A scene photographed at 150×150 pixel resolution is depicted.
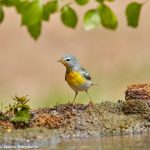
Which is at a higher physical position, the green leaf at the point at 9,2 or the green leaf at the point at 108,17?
the green leaf at the point at 9,2

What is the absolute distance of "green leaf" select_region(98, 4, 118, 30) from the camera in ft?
9.79

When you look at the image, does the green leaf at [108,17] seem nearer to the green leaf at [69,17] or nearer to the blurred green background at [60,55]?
the green leaf at [69,17]

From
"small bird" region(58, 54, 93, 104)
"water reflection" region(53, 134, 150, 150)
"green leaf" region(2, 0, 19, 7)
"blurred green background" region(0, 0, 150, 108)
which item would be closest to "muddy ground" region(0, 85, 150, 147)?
"water reflection" region(53, 134, 150, 150)

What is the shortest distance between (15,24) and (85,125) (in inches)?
483

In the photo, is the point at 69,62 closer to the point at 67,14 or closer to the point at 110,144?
the point at 110,144

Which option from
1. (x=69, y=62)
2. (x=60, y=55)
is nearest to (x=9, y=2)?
(x=69, y=62)

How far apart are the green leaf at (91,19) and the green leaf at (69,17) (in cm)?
5

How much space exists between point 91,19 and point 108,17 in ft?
0.21

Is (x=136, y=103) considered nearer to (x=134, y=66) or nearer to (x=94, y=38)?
(x=134, y=66)

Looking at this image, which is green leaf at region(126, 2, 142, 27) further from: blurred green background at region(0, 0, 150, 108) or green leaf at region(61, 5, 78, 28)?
blurred green background at region(0, 0, 150, 108)

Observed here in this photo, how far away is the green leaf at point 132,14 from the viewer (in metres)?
3.03

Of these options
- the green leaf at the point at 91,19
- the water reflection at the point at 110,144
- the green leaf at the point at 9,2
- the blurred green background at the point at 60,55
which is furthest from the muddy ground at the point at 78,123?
the blurred green background at the point at 60,55

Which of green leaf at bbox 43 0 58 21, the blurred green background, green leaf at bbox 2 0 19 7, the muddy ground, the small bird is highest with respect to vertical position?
the blurred green background

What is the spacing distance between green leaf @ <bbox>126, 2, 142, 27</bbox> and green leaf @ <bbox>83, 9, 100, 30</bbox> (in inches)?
4.7
